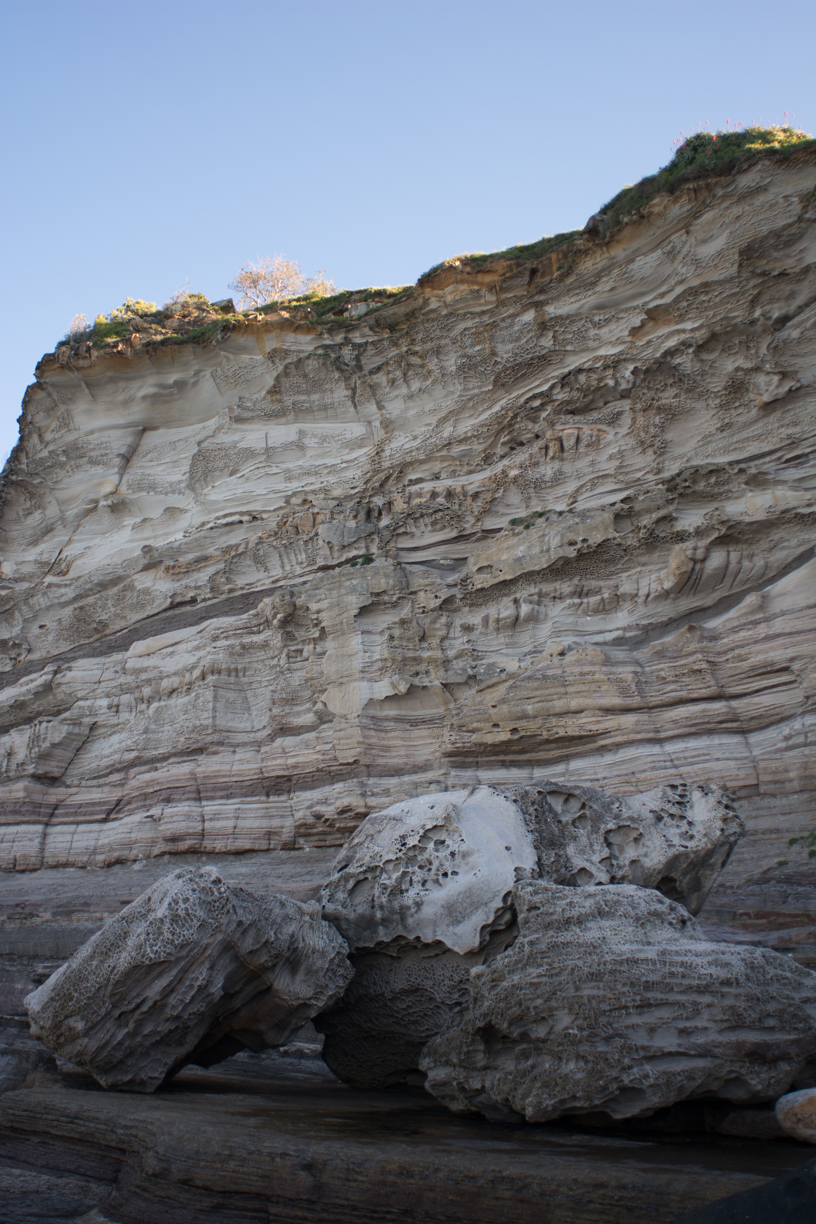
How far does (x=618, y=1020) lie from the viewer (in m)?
3.78

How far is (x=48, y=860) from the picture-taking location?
11.6 meters

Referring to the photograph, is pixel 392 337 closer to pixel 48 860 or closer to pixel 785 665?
pixel 785 665

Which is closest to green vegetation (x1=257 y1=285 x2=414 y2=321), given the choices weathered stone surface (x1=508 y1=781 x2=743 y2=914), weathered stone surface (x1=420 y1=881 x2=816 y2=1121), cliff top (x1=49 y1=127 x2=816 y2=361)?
cliff top (x1=49 y1=127 x2=816 y2=361)

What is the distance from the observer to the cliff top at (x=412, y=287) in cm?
1081

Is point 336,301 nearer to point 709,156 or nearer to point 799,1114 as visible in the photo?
point 709,156

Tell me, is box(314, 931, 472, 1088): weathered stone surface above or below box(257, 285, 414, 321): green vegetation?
below

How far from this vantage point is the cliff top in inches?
426

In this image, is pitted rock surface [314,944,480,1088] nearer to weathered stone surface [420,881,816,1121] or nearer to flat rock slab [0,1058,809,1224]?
weathered stone surface [420,881,816,1121]

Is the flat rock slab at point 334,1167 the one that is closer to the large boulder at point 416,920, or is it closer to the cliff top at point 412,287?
the large boulder at point 416,920

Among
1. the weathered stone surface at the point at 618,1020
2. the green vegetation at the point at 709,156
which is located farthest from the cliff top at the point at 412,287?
the weathered stone surface at the point at 618,1020

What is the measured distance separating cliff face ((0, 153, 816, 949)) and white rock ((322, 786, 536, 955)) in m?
3.50

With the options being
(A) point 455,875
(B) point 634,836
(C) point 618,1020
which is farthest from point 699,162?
(C) point 618,1020

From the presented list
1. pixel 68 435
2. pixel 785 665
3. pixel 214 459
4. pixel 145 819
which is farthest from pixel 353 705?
pixel 68 435

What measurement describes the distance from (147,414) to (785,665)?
12.8 m
